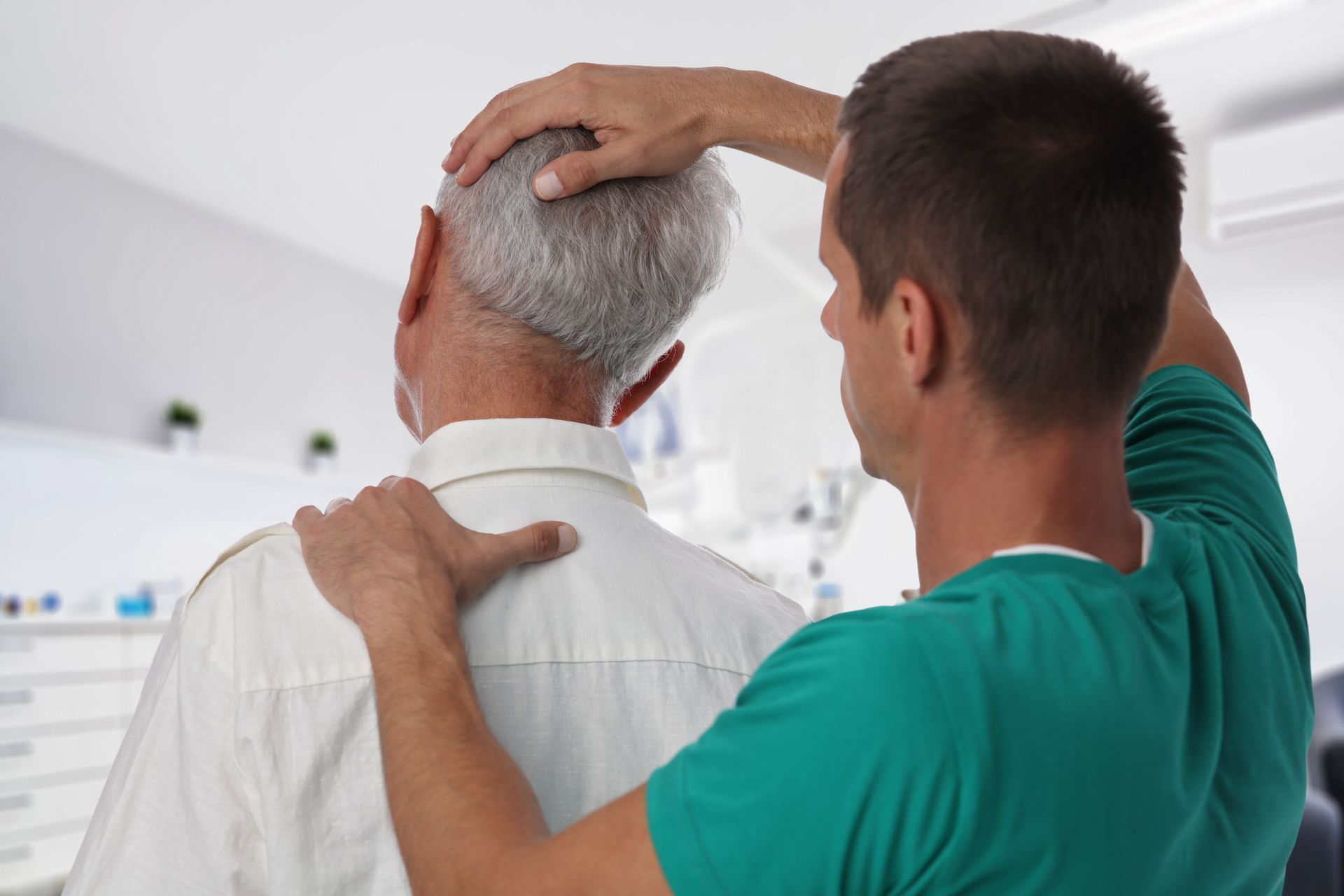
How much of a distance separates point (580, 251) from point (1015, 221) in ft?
1.50

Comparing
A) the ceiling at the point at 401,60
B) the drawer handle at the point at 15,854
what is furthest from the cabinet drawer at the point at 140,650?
the ceiling at the point at 401,60

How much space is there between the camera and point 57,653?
343cm

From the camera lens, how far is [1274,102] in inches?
151

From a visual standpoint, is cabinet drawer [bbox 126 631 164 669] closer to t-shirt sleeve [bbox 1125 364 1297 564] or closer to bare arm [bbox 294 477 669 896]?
bare arm [bbox 294 477 669 896]

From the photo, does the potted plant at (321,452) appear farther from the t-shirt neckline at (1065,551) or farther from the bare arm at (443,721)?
the t-shirt neckline at (1065,551)

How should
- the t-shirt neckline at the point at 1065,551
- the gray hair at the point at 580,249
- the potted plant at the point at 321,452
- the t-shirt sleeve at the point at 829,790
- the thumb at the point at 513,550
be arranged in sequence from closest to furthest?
the t-shirt sleeve at the point at 829,790 < the t-shirt neckline at the point at 1065,551 < the thumb at the point at 513,550 < the gray hair at the point at 580,249 < the potted plant at the point at 321,452

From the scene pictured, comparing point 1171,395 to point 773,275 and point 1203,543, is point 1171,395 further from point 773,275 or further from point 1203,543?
point 773,275

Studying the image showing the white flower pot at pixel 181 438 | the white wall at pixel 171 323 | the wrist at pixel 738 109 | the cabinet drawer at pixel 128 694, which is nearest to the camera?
the wrist at pixel 738 109

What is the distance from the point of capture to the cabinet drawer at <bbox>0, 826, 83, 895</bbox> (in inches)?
128

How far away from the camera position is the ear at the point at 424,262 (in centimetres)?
97

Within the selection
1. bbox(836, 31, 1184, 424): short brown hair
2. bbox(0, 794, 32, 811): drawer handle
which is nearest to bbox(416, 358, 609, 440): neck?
bbox(836, 31, 1184, 424): short brown hair

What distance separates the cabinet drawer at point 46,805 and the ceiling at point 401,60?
7.99ft

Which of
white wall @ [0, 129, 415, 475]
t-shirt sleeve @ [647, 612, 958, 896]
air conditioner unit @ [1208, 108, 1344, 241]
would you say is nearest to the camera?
t-shirt sleeve @ [647, 612, 958, 896]

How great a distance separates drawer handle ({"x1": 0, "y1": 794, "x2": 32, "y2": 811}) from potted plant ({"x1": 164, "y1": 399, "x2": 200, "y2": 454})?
142 centimetres
